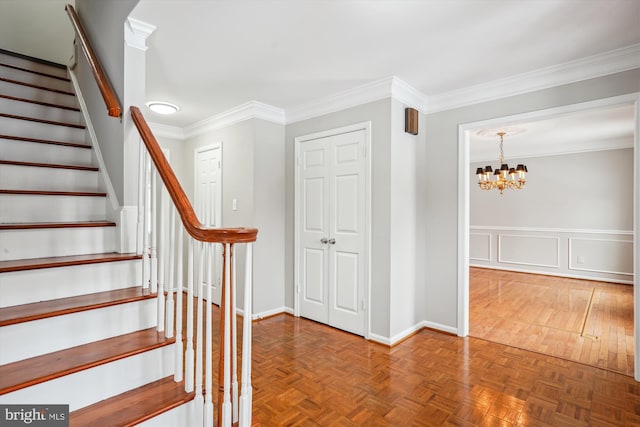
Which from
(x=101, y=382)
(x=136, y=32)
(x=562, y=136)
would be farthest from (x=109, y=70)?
(x=562, y=136)

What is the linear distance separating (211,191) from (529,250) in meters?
5.99

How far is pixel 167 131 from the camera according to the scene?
15.4 ft

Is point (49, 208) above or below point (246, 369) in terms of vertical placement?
above

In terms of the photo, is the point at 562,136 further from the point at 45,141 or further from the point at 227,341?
the point at 45,141

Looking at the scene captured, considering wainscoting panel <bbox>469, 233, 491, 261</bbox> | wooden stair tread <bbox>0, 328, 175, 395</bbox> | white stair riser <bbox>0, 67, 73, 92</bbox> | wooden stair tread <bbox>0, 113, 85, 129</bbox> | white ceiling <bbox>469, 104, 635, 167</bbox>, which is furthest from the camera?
wainscoting panel <bbox>469, 233, 491, 261</bbox>

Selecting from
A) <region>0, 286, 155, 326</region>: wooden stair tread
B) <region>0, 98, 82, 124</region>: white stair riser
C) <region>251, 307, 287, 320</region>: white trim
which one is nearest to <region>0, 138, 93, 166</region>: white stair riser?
<region>0, 98, 82, 124</region>: white stair riser

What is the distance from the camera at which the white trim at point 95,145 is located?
2109mm

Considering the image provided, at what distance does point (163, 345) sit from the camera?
5.00ft

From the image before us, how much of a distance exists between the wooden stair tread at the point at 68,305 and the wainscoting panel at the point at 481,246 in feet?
22.5

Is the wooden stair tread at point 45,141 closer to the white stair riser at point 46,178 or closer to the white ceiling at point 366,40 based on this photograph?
the white stair riser at point 46,178

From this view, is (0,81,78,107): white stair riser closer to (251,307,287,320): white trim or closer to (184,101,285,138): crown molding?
(184,101,285,138): crown molding

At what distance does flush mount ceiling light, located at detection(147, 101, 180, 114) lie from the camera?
3.64 metres

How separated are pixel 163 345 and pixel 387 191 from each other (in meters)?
2.19

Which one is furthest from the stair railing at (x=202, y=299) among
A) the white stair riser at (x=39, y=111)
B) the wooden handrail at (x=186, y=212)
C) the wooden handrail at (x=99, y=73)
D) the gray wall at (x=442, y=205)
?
the gray wall at (x=442, y=205)
